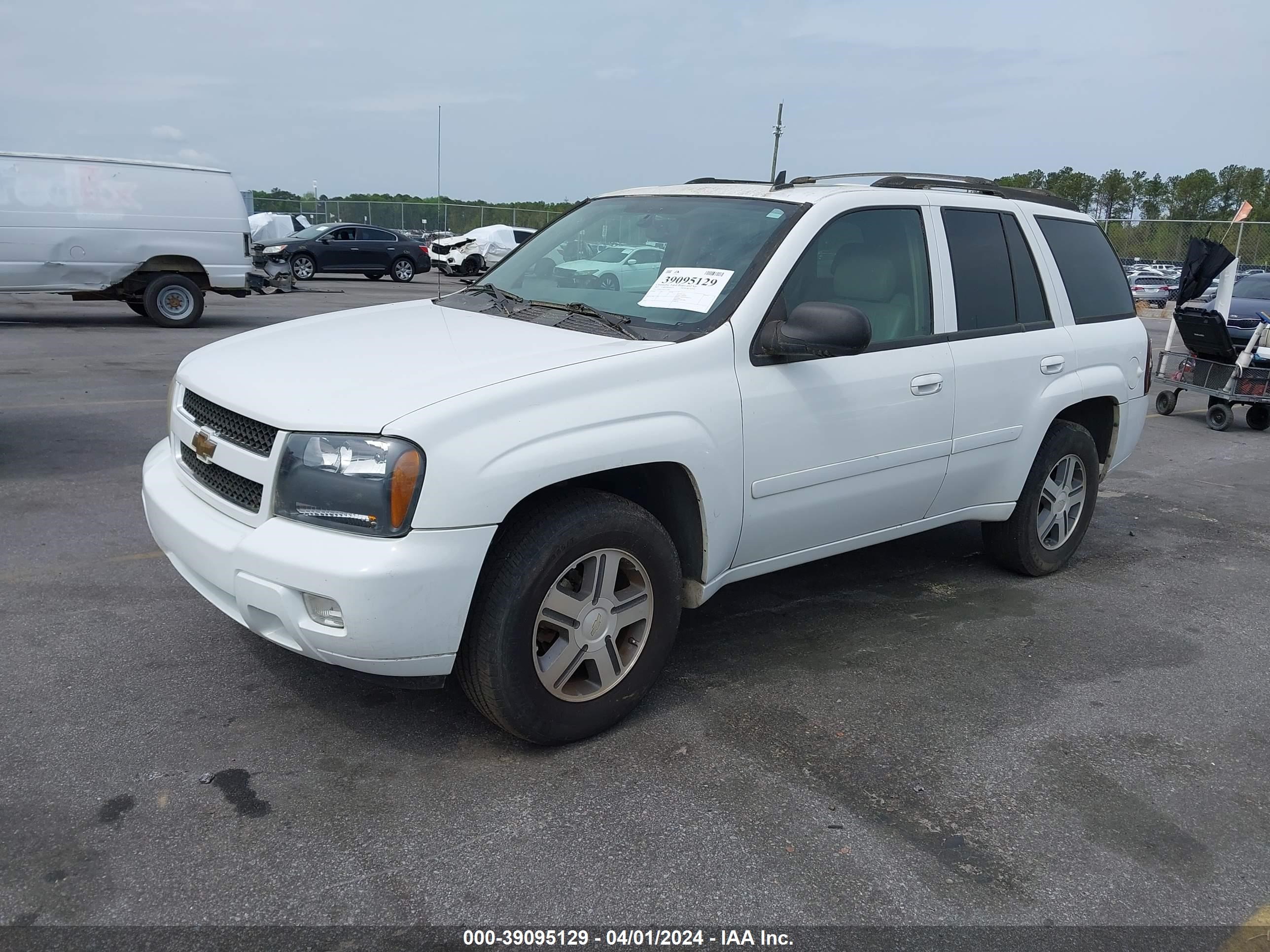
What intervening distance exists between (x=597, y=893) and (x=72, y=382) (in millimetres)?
8736

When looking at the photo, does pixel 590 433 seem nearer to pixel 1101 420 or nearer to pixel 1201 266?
pixel 1101 420

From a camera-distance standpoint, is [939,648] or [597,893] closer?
[597,893]

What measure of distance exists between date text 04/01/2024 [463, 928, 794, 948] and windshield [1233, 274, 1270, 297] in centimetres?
1566

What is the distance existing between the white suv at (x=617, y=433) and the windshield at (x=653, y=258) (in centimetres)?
2

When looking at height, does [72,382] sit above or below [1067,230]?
below

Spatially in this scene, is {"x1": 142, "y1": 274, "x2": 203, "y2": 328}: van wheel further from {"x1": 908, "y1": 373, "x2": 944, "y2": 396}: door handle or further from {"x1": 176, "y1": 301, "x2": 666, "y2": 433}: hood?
{"x1": 908, "y1": 373, "x2": 944, "y2": 396}: door handle

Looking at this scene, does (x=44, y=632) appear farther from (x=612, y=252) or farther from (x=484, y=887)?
(x=612, y=252)

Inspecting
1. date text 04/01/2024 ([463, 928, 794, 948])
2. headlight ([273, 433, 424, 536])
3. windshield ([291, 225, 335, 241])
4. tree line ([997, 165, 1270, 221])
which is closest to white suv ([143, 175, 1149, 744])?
headlight ([273, 433, 424, 536])

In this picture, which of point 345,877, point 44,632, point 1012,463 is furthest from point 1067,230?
point 44,632

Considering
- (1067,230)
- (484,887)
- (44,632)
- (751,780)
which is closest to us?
A: (484,887)

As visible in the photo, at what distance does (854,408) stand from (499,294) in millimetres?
1570

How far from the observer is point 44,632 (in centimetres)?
404

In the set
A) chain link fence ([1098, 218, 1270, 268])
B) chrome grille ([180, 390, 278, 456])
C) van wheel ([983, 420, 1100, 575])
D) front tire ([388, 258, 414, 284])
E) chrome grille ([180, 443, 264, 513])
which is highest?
chain link fence ([1098, 218, 1270, 268])

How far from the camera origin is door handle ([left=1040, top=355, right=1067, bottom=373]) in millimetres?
4773
